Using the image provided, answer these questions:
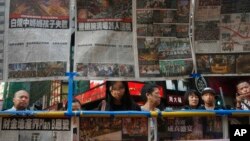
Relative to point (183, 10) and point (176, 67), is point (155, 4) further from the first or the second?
point (176, 67)

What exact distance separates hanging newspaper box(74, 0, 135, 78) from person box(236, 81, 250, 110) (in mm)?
909

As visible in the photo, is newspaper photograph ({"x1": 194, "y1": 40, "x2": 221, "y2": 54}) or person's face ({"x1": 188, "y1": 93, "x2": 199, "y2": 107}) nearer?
newspaper photograph ({"x1": 194, "y1": 40, "x2": 221, "y2": 54})

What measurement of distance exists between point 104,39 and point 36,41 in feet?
1.47

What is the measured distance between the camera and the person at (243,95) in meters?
2.88

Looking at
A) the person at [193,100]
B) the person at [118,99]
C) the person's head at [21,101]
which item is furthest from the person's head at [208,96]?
the person's head at [21,101]

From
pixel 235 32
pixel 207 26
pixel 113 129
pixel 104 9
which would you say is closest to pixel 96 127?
pixel 113 129

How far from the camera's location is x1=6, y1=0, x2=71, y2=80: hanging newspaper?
254 cm

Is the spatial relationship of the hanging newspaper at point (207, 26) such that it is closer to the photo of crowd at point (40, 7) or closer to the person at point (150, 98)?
the person at point (150, 98)

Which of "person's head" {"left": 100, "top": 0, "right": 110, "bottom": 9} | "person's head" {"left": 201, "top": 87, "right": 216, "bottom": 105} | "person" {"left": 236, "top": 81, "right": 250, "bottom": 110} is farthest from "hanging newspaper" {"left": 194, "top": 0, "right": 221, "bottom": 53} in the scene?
"person's head" {"left": 100, "top": 0, "right": 110, "bottom": 9}

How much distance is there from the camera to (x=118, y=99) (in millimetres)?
2969

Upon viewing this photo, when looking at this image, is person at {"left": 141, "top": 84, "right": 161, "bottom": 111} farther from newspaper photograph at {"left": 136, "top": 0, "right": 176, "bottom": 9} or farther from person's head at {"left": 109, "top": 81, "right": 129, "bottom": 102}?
newspaper photograph at {"left": 136, "top": 0, "right": 176, "bottom": 9}

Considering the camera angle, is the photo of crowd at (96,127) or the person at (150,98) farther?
the person at (150,98)

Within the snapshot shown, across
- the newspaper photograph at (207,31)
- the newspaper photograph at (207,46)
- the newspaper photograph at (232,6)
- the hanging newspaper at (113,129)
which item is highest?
the newspaper photograph at (232,6)

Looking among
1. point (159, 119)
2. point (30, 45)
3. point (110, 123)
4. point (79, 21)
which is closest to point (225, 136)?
point (159, 119)
